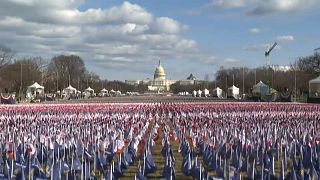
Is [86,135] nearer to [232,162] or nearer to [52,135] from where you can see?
[52,135]

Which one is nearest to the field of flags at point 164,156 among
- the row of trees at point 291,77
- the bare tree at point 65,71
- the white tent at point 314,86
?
the white tent at point 314,86

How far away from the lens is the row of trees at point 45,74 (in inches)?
4193

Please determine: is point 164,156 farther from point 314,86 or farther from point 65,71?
point 65,71

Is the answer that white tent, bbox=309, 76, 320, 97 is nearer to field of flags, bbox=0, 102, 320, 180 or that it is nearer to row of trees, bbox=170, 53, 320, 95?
row of trees, bbox=170, 53, 320, 95

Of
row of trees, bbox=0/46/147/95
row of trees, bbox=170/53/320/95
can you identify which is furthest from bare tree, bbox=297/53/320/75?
row of trees, bbox=0/46/147/95

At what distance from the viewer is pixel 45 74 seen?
13238 cm

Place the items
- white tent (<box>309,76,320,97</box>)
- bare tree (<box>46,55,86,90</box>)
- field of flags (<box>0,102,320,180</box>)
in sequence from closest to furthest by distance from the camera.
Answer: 1. field of flags (<box>0,102,320,180</box>)
2. white tent (<box>309,76,320,97</box>)
3. bare tree (<box>46,55,86,90</box>)

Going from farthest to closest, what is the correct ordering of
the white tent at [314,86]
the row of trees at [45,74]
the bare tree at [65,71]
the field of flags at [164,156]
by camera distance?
the bare tree at [65,71]
the row of trees at [45,74]
the white tent at [314,86]
the field of flags at [164,156]

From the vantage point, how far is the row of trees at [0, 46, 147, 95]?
106 metres

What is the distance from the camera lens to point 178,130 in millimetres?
24578

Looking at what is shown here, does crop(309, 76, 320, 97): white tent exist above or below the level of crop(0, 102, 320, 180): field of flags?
above

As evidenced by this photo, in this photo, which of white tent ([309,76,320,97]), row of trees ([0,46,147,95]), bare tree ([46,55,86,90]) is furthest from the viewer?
bare tree ([46,55,86,90])

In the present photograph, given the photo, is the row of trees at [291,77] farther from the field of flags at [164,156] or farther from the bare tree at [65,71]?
the field of flags at [164,156]

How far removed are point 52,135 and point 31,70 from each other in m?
96.2
